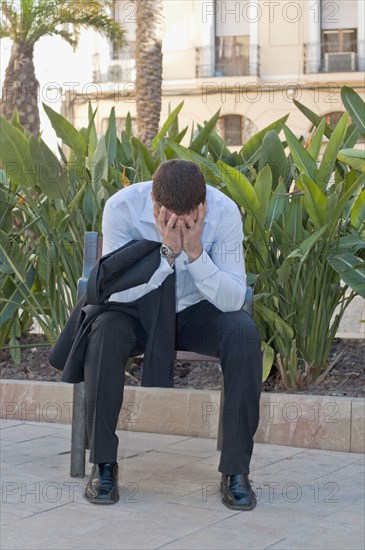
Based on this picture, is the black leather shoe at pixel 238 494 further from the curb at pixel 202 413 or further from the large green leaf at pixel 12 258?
the large green leaf at pixel 12 258

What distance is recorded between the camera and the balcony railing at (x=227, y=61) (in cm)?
2894

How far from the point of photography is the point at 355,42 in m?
28.8

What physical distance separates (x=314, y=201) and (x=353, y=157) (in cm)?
34

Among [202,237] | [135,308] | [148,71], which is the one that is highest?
[148,71]

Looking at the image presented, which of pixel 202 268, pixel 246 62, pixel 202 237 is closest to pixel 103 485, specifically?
pixel 202 268

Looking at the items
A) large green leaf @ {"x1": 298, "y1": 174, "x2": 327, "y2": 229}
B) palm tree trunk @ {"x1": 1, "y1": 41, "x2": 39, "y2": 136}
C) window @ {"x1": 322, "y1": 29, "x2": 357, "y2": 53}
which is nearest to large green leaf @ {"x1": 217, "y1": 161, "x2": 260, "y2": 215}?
large green leaf @ {"x1": 298, "y1": 174, "x2": 327, "y2": 229}

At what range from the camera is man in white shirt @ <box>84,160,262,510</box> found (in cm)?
288

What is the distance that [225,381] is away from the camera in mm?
3018

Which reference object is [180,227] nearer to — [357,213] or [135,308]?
[135,308]

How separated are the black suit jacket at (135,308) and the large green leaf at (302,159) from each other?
3.63ft

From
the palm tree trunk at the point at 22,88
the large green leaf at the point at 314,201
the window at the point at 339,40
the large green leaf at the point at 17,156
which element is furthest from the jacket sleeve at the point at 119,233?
the window at the point at 339,40

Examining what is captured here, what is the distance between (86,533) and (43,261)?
199cm

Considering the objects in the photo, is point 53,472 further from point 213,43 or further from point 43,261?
point 213,43

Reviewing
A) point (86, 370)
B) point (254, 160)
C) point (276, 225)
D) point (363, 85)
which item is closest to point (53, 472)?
point (86, 370)
